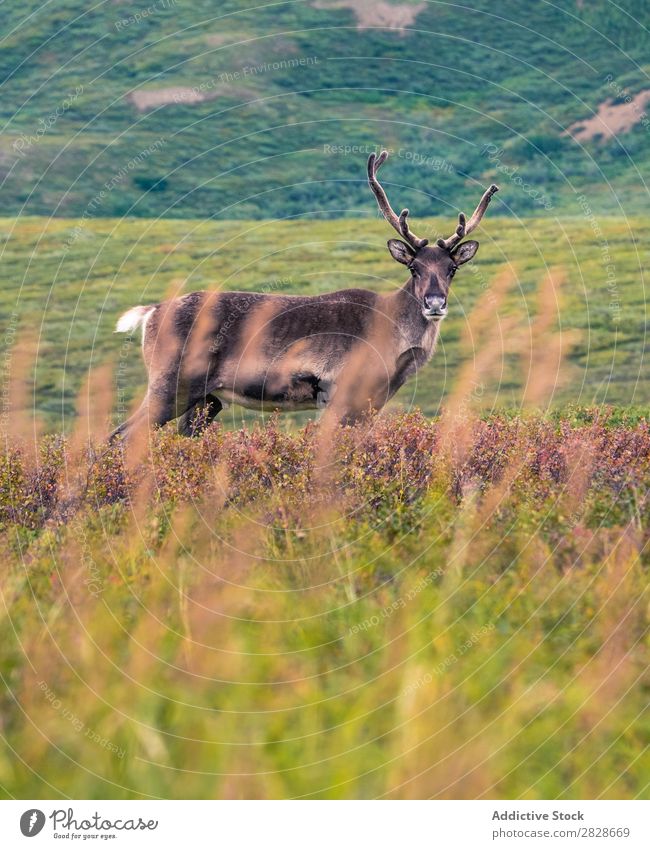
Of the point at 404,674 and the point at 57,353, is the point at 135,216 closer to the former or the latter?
the point at 57,353

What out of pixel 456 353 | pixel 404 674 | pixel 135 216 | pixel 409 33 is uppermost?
pixel 409 33

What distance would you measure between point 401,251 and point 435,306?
136cm

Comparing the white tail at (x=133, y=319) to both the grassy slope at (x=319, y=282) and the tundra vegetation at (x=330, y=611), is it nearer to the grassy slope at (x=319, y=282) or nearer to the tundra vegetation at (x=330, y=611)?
the tundra vegetation at (x=330, y=611)

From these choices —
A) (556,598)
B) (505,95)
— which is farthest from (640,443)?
(505,95)

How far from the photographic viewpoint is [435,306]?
1449 cm

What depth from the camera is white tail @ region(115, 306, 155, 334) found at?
16000mm

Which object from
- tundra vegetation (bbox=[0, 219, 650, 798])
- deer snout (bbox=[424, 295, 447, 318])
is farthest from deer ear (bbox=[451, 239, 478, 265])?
tundra vegetation (bbox=[0, 219, 650, 798])

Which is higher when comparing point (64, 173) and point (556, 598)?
point (64, 173)

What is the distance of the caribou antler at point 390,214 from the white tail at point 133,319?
9.91 ft

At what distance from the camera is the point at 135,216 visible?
217 ft

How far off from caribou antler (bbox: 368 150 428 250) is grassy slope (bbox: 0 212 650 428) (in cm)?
1260

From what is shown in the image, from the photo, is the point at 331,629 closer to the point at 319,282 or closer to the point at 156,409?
the point at 156,409

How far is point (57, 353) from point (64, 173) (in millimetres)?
35435

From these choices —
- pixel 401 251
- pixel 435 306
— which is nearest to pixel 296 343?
pixel 401 251
